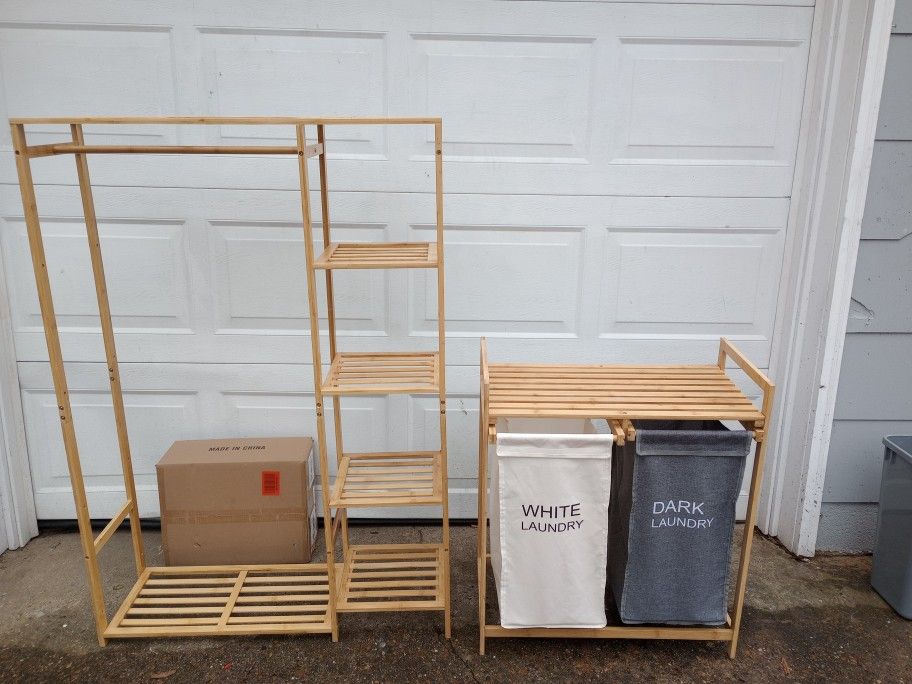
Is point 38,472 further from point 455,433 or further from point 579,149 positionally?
point 579,149

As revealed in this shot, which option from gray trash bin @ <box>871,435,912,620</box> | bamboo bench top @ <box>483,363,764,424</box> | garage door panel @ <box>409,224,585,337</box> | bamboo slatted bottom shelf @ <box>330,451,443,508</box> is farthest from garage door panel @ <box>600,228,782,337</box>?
bamboo slatted bottom shelf @ <box>330,451,443,508</box>

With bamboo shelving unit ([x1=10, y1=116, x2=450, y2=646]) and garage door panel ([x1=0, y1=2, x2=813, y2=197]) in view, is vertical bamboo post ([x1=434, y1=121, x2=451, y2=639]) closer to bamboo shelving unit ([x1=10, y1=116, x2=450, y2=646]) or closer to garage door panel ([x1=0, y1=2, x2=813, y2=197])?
bamboo shelving unit ([x1=10, y1=116, x2=450, y2=646])

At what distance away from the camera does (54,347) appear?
2094 millimetres

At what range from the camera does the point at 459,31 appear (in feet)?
8.13

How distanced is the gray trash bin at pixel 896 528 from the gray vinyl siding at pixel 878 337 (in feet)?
0.62

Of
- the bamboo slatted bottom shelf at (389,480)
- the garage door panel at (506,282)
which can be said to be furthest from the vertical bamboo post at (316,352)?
the garage door panel at (506,282)

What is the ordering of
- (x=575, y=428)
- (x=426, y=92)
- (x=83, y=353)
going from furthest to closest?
(x=83, y=353)
(x=426, y=92)
(x=575, y=428)

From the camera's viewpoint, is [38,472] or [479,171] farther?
[38,472]

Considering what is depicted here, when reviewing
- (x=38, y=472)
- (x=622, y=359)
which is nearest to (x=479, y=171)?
(x=622, y=359)

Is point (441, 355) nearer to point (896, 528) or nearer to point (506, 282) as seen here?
point (506, 282)

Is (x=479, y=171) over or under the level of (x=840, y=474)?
over

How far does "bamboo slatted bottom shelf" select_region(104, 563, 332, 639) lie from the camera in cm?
232

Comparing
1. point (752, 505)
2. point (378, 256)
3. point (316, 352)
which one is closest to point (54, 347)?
point (316, 352)

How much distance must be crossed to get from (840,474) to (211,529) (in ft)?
7.64
